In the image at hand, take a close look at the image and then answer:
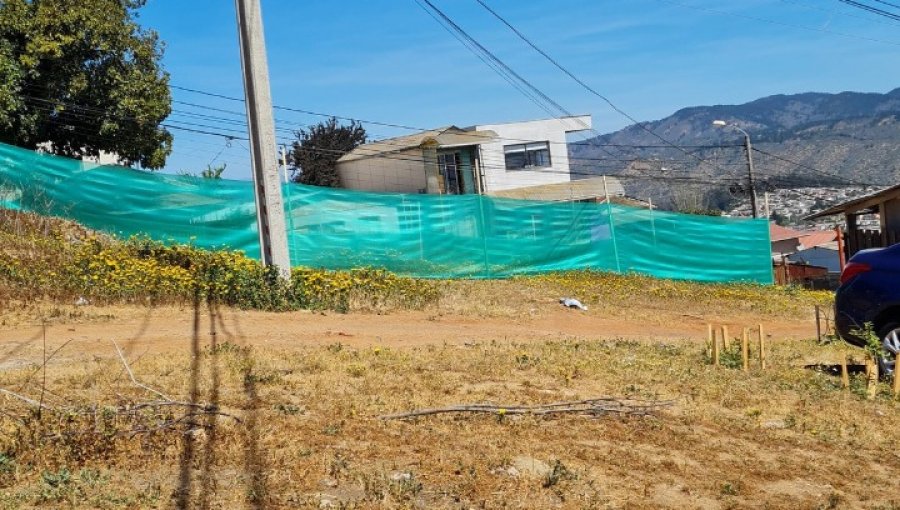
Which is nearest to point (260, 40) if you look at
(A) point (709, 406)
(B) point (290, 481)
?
(A) point (709, 406)

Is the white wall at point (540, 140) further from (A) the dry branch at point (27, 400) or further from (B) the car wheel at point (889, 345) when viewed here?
(A) the dry branch at point (27, 400)

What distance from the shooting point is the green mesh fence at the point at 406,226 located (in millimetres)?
15102

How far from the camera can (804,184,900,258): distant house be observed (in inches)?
892

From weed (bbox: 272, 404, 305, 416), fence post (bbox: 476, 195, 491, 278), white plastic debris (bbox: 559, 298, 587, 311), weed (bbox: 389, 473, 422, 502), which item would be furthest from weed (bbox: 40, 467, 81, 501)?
fence post (bbox: 476, 195, 491, 278)

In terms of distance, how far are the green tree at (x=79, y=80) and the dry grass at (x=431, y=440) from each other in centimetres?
1430

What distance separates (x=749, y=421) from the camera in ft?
22.1

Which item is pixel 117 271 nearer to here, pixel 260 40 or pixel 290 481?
pixel 260 40

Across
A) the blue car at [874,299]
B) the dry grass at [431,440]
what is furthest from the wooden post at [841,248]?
the dry grass at [431,440]

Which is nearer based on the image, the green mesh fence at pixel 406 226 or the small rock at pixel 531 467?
the small rock at pixel 531 467

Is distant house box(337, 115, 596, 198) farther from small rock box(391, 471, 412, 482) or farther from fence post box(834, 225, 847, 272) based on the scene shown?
small rock box(391, 471, 412, 482)

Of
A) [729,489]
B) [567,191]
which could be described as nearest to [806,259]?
[567,191]

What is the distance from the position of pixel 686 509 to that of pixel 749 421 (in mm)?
2106

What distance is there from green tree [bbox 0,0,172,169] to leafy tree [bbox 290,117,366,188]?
81.3 feet

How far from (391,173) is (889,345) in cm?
3598
